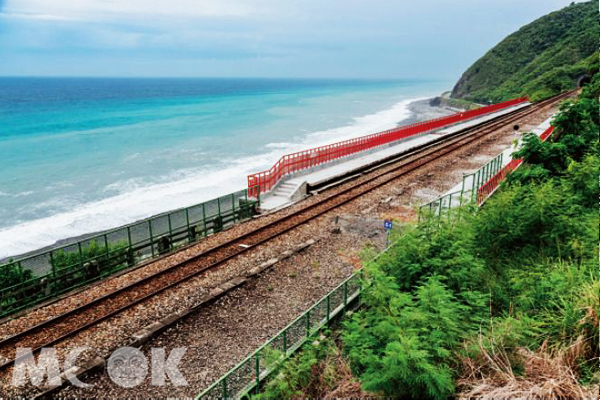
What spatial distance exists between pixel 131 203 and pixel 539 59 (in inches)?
3982

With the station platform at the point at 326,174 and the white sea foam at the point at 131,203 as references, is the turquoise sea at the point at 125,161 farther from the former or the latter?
the station platform at the point at 326,174

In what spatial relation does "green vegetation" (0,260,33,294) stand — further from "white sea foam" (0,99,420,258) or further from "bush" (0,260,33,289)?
"white sea foam" (0,99,420,258)

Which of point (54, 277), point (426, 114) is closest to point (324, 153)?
point (54, 277)

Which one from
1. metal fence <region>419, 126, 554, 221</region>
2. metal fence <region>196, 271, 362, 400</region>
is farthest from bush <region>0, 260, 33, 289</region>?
metal fence <region>419, 126, 554, 221</region>

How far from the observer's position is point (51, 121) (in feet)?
319

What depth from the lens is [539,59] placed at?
10150 cm

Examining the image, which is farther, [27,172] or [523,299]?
[27,172]

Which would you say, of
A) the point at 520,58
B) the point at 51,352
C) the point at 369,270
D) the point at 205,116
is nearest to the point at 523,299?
the point at 369,270

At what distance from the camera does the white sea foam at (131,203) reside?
2962cm

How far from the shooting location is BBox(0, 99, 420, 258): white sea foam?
29.6 meters

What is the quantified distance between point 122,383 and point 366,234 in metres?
10.9

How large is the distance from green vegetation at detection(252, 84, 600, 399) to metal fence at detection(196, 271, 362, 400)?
1.41ft

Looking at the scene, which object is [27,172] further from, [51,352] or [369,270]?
[369,270]

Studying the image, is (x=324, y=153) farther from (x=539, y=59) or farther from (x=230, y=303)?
(x=539, y=59)
